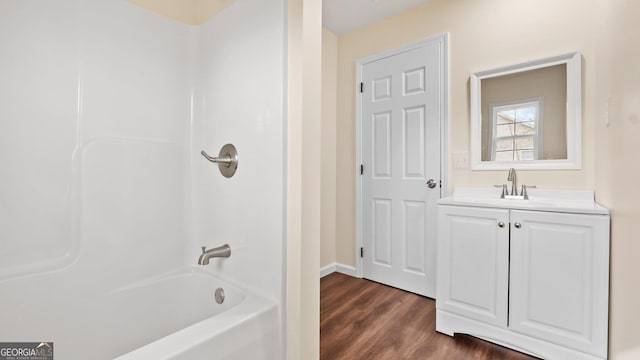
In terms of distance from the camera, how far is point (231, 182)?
137 centimetres

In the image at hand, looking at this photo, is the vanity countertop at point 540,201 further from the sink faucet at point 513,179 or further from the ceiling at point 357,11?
the ceiling at point 357,11

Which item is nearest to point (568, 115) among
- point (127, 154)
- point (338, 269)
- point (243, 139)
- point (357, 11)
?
point (357, 11)

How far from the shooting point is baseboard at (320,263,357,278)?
279cm

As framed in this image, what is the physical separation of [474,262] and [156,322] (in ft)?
6.00

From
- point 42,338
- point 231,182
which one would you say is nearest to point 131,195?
point 231,182

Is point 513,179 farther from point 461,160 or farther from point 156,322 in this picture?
point 156,322

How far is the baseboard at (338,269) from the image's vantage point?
2.79 m

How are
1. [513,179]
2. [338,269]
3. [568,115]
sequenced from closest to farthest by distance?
[568,115] < [513,179] < [338,269]

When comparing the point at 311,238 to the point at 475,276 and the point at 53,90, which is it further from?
the point at 53,90

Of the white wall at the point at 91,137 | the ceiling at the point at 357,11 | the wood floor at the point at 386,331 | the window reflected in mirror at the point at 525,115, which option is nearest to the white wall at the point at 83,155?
the white wall at the point at 91,137

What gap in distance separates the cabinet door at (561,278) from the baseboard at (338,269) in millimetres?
1466

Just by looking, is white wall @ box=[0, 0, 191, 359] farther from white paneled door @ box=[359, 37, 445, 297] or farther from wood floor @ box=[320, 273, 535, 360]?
white paneled door @ box=[359, 37, 445, 297]

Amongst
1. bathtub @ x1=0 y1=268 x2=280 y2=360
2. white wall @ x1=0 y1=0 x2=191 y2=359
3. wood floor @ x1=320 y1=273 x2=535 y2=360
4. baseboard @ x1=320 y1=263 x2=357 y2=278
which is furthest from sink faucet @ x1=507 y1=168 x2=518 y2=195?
white wall @ x1=0 y1=0 x2=191 y2=359

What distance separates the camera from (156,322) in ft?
4.72
